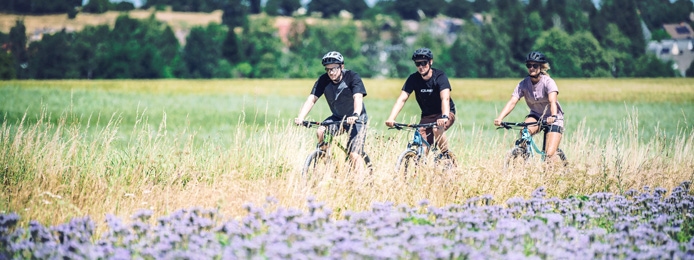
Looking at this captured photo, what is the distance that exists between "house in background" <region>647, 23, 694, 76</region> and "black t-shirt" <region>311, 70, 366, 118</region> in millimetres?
63165

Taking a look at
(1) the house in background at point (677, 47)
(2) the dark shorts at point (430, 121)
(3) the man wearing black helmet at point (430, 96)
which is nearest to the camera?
(3) the man wearing black helmet at point (430, 96)

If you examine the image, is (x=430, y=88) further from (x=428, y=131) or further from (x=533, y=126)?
(x=533, y=126)

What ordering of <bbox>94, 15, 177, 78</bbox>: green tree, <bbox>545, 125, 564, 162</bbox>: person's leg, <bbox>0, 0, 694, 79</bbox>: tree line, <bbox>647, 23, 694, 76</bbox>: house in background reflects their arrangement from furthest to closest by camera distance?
1. <bbox>94, 15, 177, 78</bbox>: green tree
2. <bbox>647, 23, 694, 76</bbox>: house in background
3. <bbox>0, 0, 694, 79</bbox>: tree line
4. <bbox>545, 125, 564, 162</bbox>: person's leg

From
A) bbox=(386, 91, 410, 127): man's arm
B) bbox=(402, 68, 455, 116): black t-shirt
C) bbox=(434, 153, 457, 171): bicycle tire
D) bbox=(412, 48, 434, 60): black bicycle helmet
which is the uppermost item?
bbox=(412, 48, 434, 60): black bicycle helmet

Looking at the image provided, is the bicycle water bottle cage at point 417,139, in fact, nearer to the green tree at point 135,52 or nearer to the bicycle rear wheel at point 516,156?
the bicycle rear wheel at point 516,156

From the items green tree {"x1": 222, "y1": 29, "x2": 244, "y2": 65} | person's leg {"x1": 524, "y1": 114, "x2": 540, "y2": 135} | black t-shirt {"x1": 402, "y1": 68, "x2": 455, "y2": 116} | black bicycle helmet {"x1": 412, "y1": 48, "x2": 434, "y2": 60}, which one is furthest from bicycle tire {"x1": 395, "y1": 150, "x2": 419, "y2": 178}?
green tree {"x1": 222, "y1": 29, "x2": 244, "y2": 65}

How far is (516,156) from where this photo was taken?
34.0ft

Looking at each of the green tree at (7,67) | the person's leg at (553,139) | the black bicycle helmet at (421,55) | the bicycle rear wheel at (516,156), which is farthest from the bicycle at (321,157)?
the green tree at (7,67)

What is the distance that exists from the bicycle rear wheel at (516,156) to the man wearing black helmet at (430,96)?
66 centimetres

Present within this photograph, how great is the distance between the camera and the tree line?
229 ft

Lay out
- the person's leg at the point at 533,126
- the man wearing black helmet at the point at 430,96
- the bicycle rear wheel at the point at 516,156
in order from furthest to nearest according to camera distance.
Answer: the person's leg at the point at 533,126 < the bicycle rear wheel at the point at 516,156 < the man wearing black helmet at the point at 430,96

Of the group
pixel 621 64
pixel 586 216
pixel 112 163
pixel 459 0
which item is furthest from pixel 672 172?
pixel 459 0

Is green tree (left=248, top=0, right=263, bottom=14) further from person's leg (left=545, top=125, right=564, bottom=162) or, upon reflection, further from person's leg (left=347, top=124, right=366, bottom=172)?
person's leg (left=347, top=124, right=366, bottom=172)

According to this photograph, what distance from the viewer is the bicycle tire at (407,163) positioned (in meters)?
9.36
